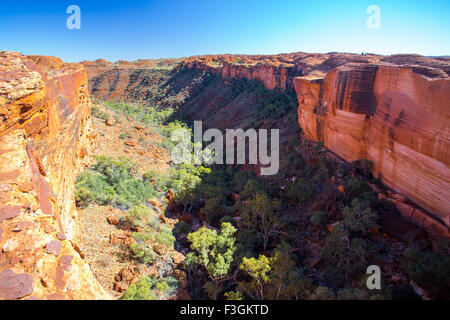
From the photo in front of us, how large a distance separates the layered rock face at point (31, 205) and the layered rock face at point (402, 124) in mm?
11425

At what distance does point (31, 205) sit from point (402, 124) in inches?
522

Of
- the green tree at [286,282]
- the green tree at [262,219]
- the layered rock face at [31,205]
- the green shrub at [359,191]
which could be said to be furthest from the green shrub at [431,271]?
the layered rock face at [31,205]

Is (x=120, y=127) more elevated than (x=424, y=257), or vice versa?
(x=120, y=127)

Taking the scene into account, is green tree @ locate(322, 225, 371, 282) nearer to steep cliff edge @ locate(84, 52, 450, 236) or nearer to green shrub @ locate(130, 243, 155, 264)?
steep cliff edge @ locate(84, 52, 450, 236)

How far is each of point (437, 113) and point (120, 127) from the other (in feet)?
81.3

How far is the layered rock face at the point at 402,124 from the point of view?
8.73m

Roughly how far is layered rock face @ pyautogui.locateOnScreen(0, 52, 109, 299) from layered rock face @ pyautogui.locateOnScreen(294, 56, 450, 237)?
11.4 metres

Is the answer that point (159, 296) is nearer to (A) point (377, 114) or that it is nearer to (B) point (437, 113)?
(B) point (437, 113)

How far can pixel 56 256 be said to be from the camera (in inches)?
177

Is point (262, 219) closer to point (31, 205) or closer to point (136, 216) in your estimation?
point (136, 216)

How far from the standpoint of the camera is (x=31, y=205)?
201 inches

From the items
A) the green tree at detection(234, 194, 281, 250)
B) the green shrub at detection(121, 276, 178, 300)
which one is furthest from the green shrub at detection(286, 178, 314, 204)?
the green shrub at detection(121, 276, 178, 300)

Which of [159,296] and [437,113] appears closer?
[437,113]
